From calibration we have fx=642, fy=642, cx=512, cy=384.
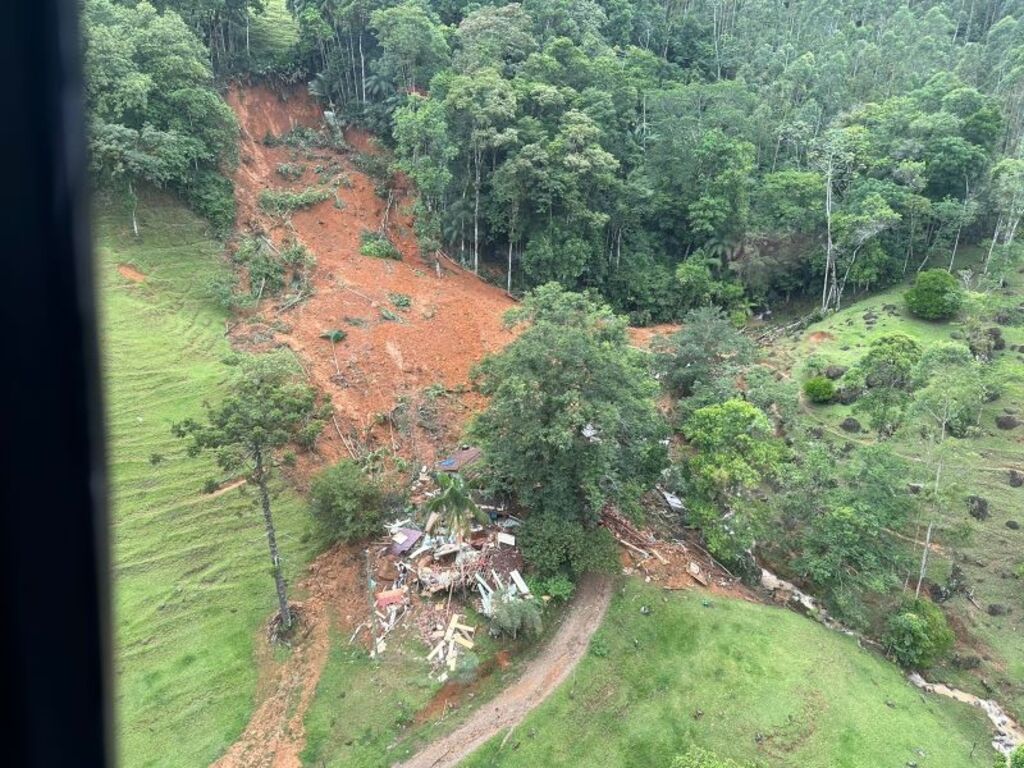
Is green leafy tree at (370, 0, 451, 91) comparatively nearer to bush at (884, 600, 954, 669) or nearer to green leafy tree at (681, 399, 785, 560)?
green leafy tree at (681, 399, 785, 560)

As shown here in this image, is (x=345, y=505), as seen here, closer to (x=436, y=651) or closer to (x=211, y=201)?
(x=436, y=651)

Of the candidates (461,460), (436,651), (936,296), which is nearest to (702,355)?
(461,460)

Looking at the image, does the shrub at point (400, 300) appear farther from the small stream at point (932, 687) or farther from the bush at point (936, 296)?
the bush at point (936, 296)

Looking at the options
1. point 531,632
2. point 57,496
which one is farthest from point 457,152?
point 57,496

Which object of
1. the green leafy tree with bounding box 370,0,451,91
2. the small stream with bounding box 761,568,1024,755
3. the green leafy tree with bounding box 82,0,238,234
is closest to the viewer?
the small stream with bounding box 761,568,1024,755

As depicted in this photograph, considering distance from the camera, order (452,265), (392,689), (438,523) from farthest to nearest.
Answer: (452,265)
(438,523)
(392,689)

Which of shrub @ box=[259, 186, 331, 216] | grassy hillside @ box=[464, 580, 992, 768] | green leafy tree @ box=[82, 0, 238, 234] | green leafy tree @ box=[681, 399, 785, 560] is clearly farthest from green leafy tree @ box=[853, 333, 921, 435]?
green leafy tree @ box=[82, 0, 238, 234]

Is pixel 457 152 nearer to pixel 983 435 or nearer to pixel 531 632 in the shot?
pixel 531 632
